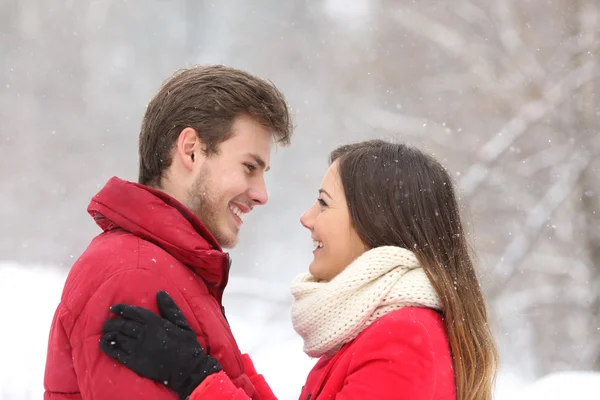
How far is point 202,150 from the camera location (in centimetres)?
281

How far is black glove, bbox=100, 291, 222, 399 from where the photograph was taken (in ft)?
6.94

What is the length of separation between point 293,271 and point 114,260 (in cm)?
1204

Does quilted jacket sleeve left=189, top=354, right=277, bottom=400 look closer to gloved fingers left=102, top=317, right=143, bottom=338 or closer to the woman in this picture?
the woman

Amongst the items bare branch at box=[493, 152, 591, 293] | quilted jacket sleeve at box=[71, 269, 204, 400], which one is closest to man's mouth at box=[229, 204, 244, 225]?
quilted jacket sleeve at box=[71, 269, 204, 400]

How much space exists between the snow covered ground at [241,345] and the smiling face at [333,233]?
2.87m

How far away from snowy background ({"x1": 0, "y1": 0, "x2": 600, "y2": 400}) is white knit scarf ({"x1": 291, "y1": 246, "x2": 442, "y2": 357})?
21.1ft

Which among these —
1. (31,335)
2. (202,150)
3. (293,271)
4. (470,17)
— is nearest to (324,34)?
(470,17)

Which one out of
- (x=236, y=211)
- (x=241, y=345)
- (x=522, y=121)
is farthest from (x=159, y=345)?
(x=522, y=121)

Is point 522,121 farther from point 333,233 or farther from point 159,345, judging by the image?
point 159,345

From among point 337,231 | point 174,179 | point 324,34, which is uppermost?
point 324,34

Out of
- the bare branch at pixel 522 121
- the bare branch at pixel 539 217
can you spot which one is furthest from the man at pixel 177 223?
the bare branch at pixel 522 121

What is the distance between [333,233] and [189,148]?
636mm

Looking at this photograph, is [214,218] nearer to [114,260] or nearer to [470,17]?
[114,260]

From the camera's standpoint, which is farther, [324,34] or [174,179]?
[324,34]
